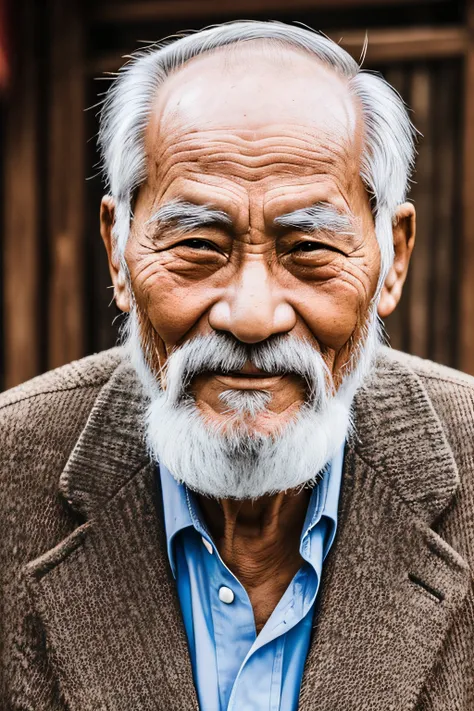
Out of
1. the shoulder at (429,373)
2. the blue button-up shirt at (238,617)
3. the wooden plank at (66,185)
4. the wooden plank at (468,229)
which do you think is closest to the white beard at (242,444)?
the blue button-up shirt at (238,617)

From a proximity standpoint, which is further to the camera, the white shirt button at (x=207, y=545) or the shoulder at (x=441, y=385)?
the shoulder at (x=441, y=385)

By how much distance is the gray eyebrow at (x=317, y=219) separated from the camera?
1.95 meters

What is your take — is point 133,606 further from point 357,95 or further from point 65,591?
point 357,95

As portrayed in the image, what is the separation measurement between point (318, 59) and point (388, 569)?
1.24 m

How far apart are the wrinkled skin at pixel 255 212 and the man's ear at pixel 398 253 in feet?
0.53

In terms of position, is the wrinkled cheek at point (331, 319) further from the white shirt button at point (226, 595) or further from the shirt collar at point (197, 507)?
the white shirt button at point (226, 595)

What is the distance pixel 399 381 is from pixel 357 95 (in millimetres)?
740

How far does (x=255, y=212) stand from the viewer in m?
1.95

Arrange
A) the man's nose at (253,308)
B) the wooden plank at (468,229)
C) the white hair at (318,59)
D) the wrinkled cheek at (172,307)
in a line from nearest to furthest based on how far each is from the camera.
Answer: the man's nose at (253,308)
the wrinkled cheek at (172,307)
the white hair at (318,59)
the wooden plank at (468,229)

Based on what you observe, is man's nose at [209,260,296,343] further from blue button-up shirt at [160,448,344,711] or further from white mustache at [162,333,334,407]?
blue button-up shirt at [160,448,344,711]

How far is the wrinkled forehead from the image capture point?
197 centimetres

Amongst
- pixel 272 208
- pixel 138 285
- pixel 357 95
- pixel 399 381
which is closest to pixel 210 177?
pixel 272 208

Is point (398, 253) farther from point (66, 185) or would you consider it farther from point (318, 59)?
point (66, 185)

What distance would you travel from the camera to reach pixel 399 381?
2332 mm
